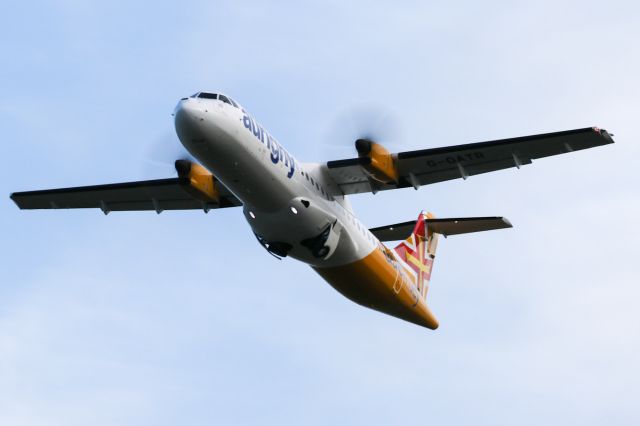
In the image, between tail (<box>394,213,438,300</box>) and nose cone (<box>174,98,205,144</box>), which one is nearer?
nose cone (<box>174,98,205,144</box>)

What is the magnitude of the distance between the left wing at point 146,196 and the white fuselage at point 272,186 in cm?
219

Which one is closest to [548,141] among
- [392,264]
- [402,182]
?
[402,182]

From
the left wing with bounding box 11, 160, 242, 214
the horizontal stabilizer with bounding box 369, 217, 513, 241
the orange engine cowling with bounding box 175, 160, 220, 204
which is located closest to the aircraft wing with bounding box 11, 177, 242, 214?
the left wing with bounding box 11, 160, 242, 214

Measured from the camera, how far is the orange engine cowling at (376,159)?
68.8ft

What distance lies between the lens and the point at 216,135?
18500 mm

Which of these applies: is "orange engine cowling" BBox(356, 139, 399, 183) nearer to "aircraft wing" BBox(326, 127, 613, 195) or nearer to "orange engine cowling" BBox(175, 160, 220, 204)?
"aircraft wing" BBox(326, 127, 613, 195)

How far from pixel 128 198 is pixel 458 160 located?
854 cm

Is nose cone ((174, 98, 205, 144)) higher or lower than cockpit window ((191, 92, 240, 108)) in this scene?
lower

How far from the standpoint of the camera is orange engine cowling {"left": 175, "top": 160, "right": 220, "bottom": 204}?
22.2 metres

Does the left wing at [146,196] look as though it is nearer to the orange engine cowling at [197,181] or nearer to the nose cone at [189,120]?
the orange engine cowling at [197,181]

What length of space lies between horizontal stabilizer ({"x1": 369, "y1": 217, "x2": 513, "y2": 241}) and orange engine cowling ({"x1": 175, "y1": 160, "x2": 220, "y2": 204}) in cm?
541

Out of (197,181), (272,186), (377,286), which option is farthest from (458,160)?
(197,181)

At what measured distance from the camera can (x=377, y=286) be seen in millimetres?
22875

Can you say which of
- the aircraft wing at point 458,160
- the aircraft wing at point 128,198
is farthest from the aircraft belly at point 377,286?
the aircraft wing at point 128,198
